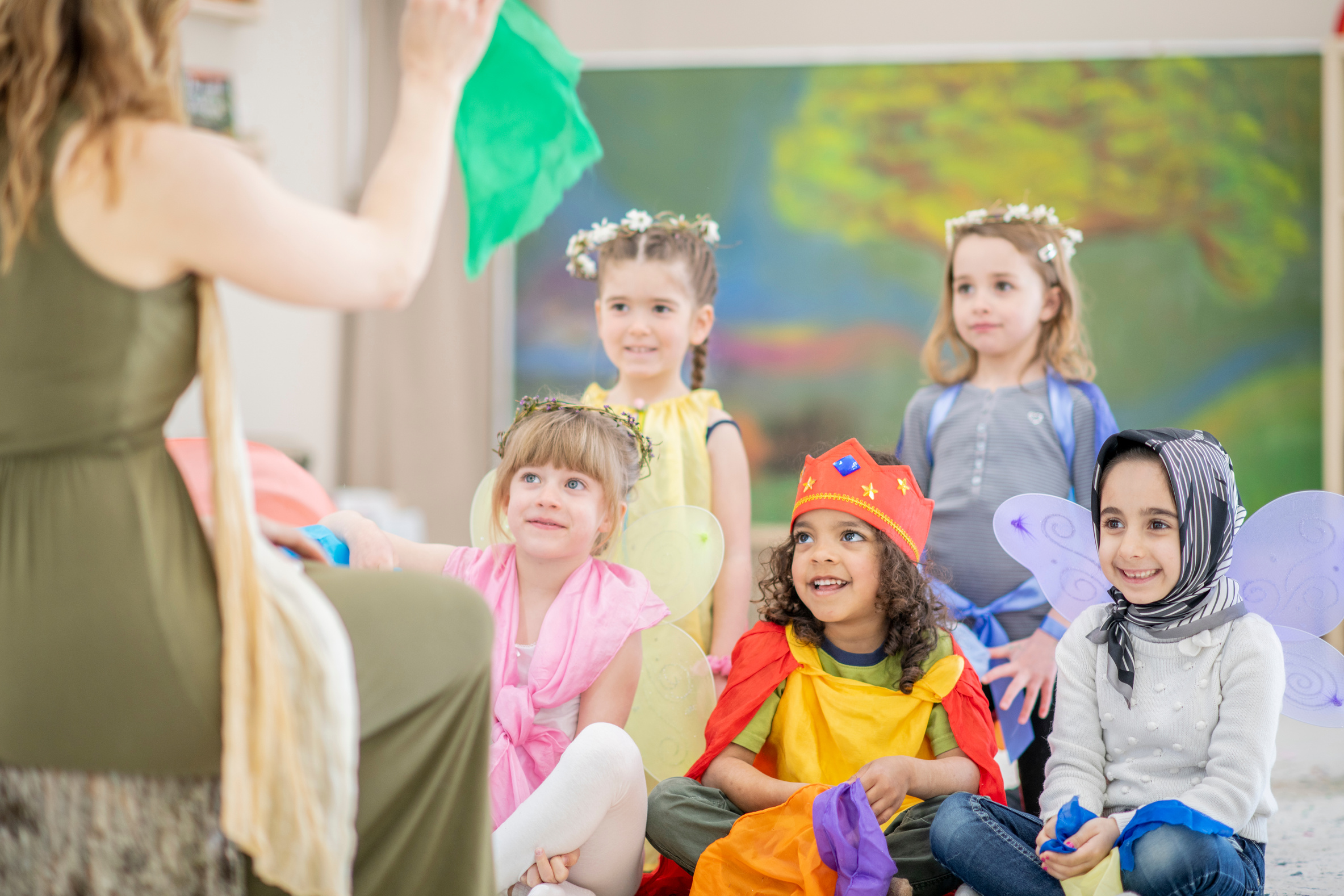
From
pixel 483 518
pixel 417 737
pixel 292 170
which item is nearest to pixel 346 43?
pixel 292 170

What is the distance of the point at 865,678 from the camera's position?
1701 mm

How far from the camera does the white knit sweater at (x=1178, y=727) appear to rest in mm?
1368

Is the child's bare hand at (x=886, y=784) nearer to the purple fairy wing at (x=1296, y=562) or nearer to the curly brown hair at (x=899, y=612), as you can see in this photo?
the curly brown hair at (x=899, y=612)

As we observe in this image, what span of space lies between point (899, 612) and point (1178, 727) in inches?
17.1

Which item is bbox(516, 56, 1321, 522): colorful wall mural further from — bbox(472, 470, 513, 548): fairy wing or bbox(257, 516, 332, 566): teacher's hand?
bbox(257, 516, 332, 566): teacher's hand

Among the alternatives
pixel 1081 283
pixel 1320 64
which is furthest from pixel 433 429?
pixel 1320 64

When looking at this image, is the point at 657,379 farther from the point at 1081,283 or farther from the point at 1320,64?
the point at 1320,64

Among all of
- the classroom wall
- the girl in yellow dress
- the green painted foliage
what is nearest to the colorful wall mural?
the green painted foliage

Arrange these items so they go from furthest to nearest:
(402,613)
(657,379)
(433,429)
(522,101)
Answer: (433,429), (657,379), (522,101), (402,613)

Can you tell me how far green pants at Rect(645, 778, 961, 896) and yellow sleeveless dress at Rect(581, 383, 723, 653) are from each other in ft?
1.45

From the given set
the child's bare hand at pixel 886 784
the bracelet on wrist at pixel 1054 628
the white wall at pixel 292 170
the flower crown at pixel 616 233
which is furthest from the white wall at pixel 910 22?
the child's bare hand at pixel 886 784

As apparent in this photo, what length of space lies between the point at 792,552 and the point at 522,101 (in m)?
0.86

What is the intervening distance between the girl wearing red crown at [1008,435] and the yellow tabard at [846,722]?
296 millimetres

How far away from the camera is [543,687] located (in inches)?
63.3
